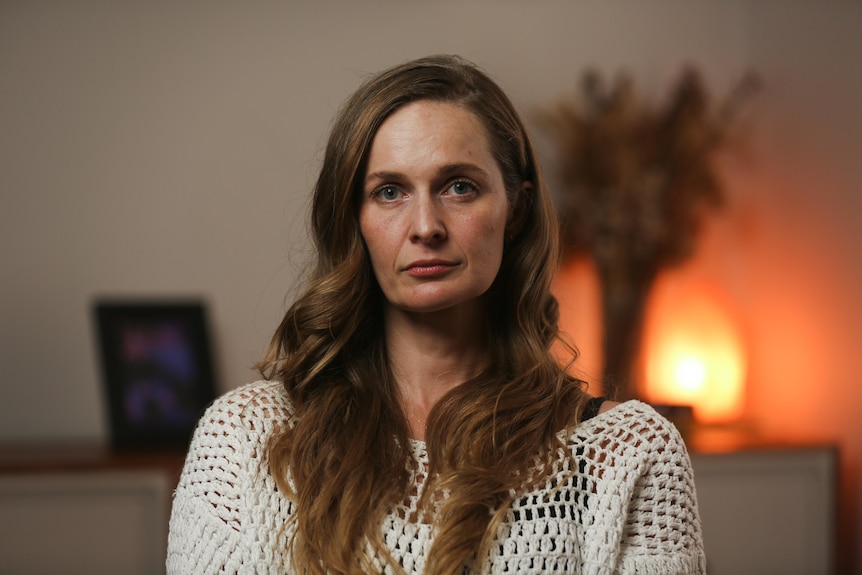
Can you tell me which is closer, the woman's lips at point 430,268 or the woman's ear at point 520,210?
the woman's lips at point 430,268

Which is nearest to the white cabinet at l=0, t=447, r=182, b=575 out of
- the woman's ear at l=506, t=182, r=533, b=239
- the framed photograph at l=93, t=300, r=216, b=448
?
the framed photograph at l=93, t=300, r=216, b=448

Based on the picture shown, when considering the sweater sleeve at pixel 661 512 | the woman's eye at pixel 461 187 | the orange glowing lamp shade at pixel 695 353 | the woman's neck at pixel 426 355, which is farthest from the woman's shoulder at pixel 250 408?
the orange glowing lamp shade at pixel 695 353

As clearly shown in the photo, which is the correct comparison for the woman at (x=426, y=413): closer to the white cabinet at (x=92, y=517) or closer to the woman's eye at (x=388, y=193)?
the woman's eye at (x=388, y=193)

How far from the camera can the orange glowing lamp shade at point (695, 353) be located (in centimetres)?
326

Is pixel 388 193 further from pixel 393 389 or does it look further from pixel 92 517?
pixel 92 517

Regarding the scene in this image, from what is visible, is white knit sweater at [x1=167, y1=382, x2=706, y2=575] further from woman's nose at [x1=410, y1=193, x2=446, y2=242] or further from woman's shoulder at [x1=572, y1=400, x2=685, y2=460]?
woman's nose at [x1=410, y1=193, x2=446, y2=242]

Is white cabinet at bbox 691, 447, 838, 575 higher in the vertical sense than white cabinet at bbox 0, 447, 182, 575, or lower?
lower

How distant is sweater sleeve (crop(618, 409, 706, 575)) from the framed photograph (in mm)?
1731

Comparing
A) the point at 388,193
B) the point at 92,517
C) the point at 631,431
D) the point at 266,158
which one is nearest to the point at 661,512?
the point at 631,431

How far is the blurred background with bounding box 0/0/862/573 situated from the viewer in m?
2.96

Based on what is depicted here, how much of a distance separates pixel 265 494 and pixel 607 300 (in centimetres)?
195

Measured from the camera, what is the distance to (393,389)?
1.62m

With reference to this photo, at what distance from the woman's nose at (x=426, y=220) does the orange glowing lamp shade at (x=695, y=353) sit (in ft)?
6.18

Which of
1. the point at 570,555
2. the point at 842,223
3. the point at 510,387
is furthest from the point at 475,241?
the point at 842,223
